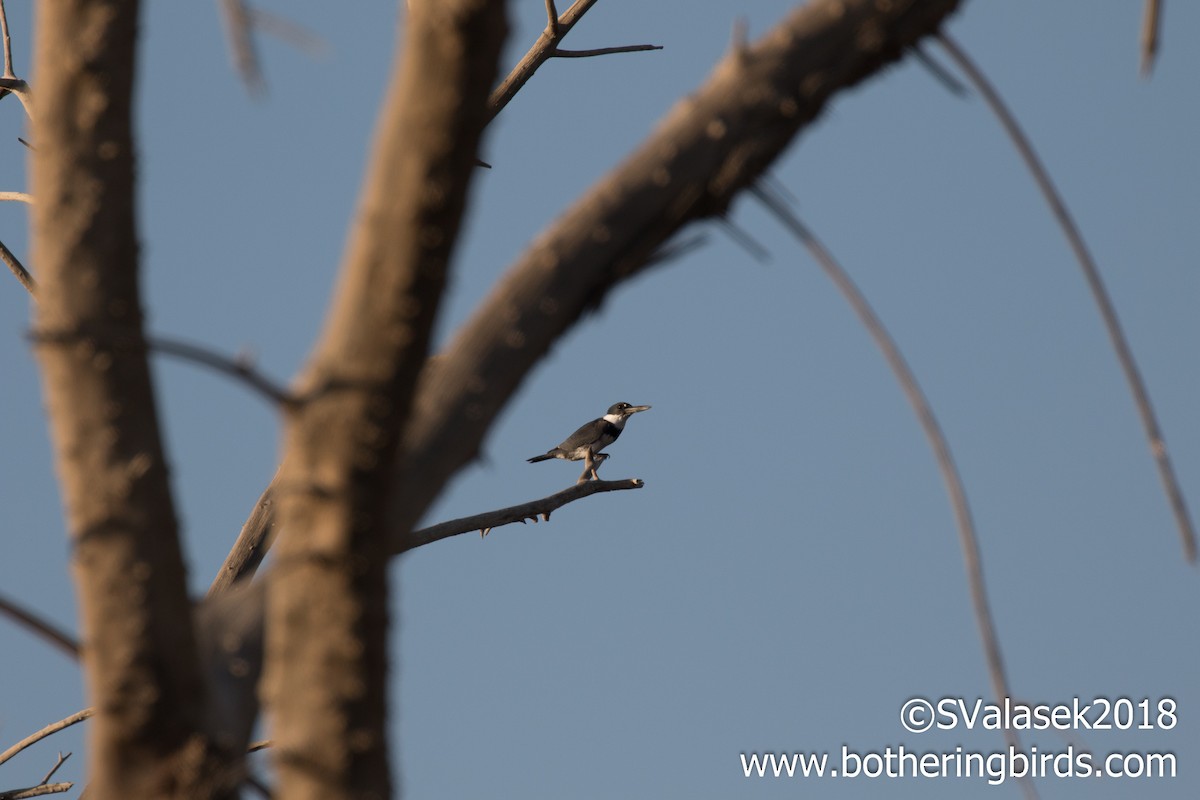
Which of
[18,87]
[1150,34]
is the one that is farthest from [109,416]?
[18,87]

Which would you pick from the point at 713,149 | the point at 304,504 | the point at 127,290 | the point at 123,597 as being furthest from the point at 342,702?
the point at 713,149

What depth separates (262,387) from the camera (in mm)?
1662

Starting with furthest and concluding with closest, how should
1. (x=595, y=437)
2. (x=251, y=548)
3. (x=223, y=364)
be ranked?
(x=595, y=437) < (x=251, y=548) < (x=223, y=364)

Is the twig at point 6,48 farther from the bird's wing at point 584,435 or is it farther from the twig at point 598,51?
the bird's wing at point 584,435

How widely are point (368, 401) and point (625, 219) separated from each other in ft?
1.74

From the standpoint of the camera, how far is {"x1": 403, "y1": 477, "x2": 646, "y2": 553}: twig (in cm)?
615

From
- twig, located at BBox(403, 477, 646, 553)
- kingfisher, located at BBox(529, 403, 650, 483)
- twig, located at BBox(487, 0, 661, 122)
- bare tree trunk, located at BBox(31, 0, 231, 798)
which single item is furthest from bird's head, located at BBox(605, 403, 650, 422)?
bare tree trunk, located at BBox(31, 0, 231, 798)

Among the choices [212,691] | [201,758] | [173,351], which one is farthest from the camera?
[212,691]

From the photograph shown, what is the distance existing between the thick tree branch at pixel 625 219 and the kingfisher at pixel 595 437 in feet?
39.6

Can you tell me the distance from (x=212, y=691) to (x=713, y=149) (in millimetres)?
1207

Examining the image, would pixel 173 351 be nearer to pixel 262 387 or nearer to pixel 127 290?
pixel 262 387

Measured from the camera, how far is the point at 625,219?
1.96m

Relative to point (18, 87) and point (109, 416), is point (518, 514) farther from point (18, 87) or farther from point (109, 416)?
point (109, 416)

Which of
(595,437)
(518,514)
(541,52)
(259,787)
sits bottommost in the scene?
(259,787)
